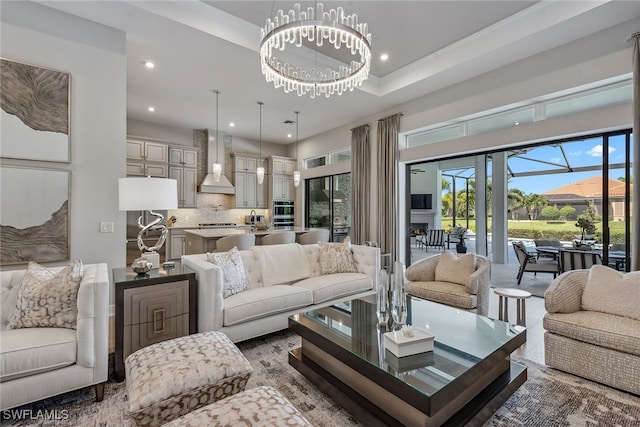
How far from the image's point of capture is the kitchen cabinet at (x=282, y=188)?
8.77 m

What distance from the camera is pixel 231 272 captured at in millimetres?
3064

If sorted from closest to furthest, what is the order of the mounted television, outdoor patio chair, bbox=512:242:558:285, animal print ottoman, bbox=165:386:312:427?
animal print ottoman, bbox=165:386:312:427
outdoor patio chair, bbox=512:242:558:285
the mounted television

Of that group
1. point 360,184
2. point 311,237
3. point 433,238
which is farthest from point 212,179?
point 433,238

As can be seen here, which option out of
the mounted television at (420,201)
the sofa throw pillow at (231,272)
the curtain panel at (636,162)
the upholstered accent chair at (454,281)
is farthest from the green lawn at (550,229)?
the sofa throw pillow at (231,272)

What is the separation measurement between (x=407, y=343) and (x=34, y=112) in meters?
4.13

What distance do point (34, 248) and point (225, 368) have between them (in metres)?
2.77

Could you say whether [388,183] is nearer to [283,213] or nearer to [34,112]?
[283,213]

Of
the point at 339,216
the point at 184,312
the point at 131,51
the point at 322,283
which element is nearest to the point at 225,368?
the point at 184,312

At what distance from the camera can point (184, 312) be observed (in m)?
2.67

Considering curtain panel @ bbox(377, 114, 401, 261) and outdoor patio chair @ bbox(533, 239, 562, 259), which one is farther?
curtain panel @ bbox(377, 114, 401, 261)

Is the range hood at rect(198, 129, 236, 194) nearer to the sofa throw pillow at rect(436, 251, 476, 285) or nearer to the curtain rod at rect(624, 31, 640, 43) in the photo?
the sofa throw pillow at rect(436, 251, 476, 285)

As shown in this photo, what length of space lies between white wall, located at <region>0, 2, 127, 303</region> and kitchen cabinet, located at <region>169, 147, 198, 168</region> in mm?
3985

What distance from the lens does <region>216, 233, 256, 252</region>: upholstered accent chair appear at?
466 cm

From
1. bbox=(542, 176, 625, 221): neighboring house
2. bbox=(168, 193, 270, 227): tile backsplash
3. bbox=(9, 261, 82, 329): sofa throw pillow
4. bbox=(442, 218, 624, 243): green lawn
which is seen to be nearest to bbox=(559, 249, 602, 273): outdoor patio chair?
bbox=(442, 218, 624, 243): green lawn
